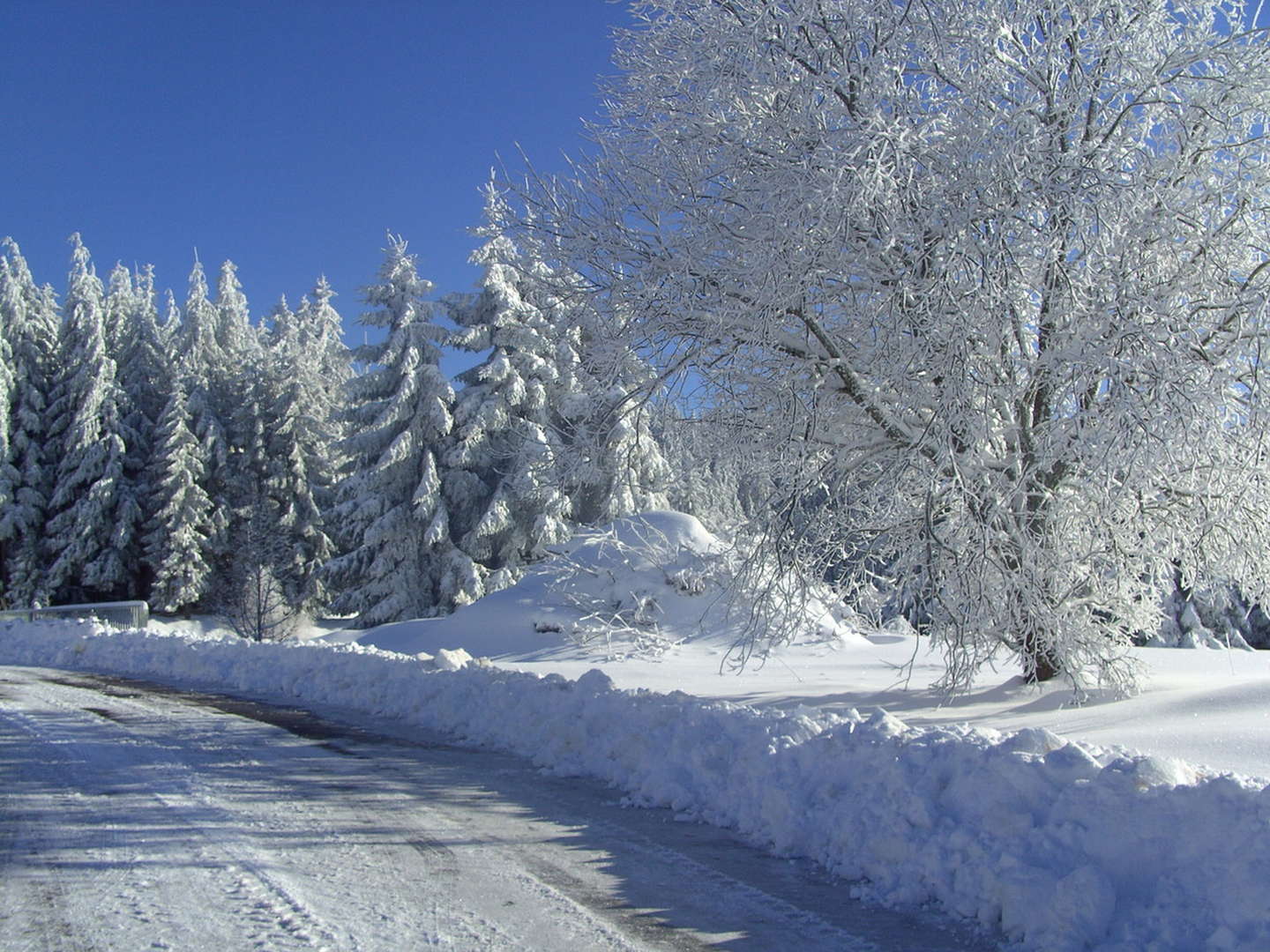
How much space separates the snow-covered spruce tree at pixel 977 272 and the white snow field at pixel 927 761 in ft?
4.60

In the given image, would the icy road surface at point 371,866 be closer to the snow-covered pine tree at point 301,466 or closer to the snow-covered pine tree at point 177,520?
the snow-covered pine tree at point 177,520

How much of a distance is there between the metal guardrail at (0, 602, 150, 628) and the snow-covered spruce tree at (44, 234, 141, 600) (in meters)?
9.14

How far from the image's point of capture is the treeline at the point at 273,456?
26469mm

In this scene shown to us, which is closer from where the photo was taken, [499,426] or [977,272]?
[977,272]

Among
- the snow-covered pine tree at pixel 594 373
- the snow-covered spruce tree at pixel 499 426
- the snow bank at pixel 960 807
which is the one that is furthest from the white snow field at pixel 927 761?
the snow-covered spruce tree at pixel 499 426

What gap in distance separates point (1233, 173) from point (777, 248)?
A: 12.2 feet

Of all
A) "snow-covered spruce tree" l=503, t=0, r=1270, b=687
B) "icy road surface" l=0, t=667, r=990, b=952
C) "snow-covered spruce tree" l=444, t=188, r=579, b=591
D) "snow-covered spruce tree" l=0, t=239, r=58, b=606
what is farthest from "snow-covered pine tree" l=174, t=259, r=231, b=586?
"snow-covered spruce tree" l=503, t=0, r=1270, b=687

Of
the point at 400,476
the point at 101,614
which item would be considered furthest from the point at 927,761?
the point at 101,614

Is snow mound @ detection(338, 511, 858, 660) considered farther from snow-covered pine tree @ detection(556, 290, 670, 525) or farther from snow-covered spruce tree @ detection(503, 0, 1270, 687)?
snow-covered spruce tree @ detection(503, 0, 1270, 687)

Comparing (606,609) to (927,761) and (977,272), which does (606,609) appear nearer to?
(977,272)

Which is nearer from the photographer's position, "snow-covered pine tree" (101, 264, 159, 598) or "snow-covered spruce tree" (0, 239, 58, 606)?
"snow-covered spruce tree" (0, 239, 58, 606)

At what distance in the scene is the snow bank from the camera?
3783 millimetres

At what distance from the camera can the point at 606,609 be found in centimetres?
1644

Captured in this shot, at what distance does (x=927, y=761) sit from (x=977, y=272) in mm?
3670
